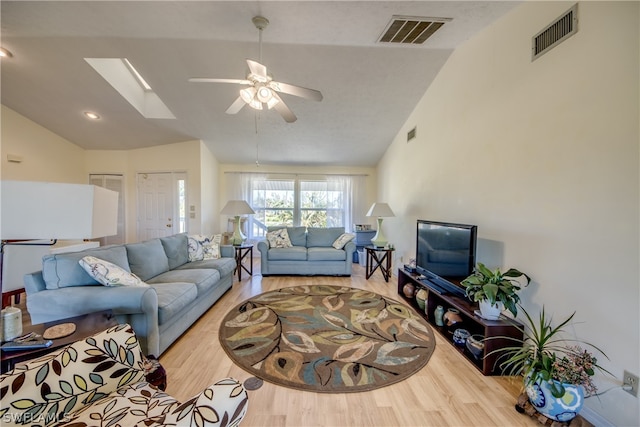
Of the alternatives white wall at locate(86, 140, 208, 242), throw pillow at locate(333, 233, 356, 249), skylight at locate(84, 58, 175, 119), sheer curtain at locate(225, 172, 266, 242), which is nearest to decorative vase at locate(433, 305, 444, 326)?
throw pillow at locate(333, 233, 356, 249)

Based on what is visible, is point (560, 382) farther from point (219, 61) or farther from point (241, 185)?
point (241, 185)

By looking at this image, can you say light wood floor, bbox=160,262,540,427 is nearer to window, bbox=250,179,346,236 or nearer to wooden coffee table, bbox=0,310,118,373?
A: wooden coffee table, bbox=0,310,118,373

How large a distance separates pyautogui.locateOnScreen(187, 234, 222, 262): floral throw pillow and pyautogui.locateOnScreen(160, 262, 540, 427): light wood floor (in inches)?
58.4

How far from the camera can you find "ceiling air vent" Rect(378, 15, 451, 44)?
2.22 metres

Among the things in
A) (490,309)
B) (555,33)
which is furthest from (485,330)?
(555,33)

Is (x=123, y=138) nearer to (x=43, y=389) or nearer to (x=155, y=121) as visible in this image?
(x=155, y=121)

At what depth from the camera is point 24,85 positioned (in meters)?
3.34

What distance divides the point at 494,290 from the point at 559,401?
0.64 metres

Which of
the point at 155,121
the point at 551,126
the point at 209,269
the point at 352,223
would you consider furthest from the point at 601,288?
the point at 155,121

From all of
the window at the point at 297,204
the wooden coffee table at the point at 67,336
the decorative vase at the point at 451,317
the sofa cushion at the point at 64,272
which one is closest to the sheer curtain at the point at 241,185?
the window at the point at 297,204

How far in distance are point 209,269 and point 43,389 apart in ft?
7.06

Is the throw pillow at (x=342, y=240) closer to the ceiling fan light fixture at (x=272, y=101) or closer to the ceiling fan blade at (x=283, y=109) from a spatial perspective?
the ceiling fan blade at (x=283, y=109)

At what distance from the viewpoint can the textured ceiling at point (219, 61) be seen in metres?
2.18

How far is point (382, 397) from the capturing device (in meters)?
1.68
